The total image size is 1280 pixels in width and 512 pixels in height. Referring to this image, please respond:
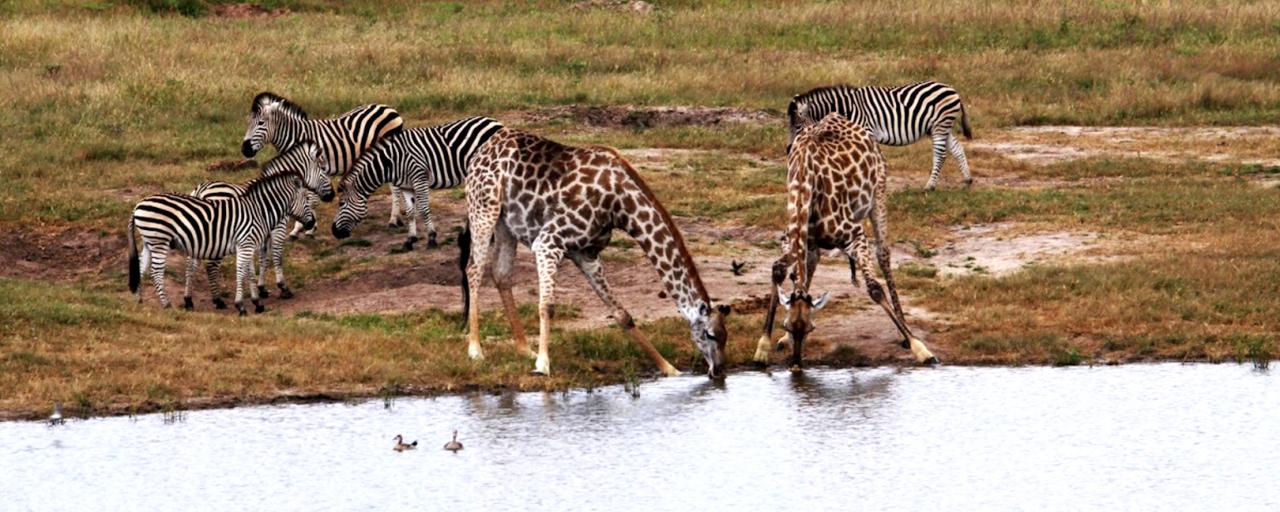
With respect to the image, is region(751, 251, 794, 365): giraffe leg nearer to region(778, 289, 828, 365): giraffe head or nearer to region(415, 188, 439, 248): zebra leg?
region(778, 289, 828, 365): giraffe head

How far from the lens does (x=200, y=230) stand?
18.0 meters

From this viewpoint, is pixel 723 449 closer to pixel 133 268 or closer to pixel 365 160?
pixel 133 268

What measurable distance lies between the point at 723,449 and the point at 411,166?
9008 mm

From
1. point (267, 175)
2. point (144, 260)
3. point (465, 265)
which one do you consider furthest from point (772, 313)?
point (144, 260)

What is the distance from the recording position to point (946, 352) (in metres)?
15.8

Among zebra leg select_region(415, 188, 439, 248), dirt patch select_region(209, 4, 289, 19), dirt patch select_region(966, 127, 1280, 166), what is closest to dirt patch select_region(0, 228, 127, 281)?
zebra leg select_region(415, 188, 439, 248)

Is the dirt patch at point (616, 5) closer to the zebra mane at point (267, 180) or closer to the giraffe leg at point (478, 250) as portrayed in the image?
the zebra mane at point (267, 180)

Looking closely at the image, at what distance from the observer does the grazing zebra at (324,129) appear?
23.0m

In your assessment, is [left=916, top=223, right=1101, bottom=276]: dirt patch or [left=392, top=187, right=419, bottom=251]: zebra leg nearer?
[left=916, top=223, right=1101, bottom=276]: dirt patch

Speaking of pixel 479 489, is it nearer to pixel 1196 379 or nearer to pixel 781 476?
pixel 781 476

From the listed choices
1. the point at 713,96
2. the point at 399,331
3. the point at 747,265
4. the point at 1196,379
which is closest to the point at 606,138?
Result: the point at 713,96

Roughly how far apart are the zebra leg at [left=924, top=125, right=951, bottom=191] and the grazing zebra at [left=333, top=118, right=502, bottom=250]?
577 centimetres

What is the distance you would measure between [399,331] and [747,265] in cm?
431

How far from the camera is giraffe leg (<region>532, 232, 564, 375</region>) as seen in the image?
1498 centimetres
